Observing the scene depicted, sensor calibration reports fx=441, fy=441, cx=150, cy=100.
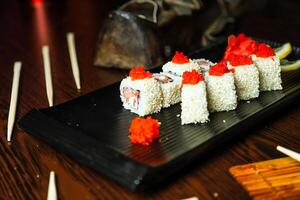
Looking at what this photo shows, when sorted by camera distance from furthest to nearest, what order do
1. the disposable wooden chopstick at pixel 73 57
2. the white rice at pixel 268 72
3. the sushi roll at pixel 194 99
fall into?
the disposable wooden chopstick at pixel 73 57 < the white rice at pixel 268 72 < the sushi roll at pixel 194 99

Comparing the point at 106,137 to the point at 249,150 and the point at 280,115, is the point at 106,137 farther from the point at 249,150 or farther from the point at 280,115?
the point at 280,115

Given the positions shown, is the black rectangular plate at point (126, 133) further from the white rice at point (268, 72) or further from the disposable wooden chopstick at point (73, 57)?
the disposable wooden chopstick at point (73, 57)

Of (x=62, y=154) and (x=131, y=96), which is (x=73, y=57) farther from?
(x=62, y=154)

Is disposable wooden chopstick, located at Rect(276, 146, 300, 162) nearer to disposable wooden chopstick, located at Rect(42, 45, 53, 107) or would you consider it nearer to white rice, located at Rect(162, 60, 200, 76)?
white rice, located at Rect(162, 60, 200, 76)

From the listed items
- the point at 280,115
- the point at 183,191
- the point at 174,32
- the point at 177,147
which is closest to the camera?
the point at 183,191

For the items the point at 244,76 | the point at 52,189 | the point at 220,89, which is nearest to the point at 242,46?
the point at 244,76

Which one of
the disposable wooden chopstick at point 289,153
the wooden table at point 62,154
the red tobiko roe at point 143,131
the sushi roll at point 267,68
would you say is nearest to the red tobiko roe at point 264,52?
the sushi roll at point 267,68

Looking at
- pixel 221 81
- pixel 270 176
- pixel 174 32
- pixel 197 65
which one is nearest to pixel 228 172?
pixel 270 176
